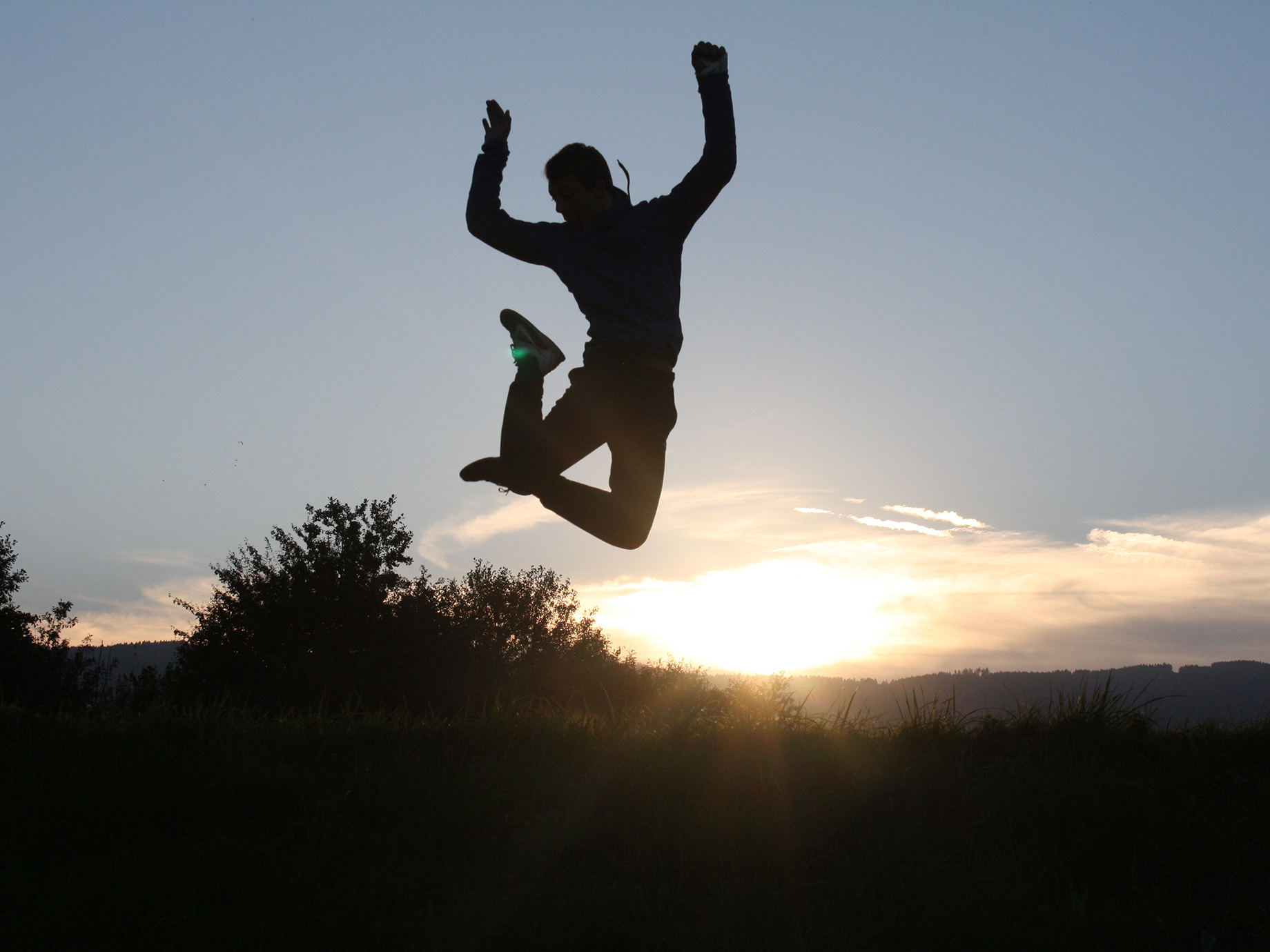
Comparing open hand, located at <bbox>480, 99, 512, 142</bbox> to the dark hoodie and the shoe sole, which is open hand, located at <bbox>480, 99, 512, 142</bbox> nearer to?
the dark hoodie

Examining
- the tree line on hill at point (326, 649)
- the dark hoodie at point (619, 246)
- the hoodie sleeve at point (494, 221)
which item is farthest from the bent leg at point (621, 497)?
the tree line on hill at point (326, 649)

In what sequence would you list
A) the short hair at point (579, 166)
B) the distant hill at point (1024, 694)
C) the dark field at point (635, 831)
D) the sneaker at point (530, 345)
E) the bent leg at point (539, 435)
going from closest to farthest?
the dark field at point (635, 831) < the bent leg at point (539, 435) < the sneaker at point (530, 345) < the short hair at point (579, 166) < the distant hill at point (1024, 694)

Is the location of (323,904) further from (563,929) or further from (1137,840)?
(1137,840)

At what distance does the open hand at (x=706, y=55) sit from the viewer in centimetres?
397

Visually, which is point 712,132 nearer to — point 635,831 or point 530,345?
point 530,345

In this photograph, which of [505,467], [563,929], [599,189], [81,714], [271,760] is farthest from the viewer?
[81,714]

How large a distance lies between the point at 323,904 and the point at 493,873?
0.75 meters

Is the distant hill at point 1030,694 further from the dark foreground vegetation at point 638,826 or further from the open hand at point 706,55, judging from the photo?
the open hand at point 706,55

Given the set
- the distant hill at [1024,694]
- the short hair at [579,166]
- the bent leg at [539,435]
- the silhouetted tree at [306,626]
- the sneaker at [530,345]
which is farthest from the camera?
the silhouetted tree at [306,626]

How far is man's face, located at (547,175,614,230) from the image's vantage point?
407cm

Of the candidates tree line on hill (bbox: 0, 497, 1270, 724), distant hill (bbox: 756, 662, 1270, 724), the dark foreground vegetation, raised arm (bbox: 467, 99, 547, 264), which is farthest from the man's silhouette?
tree line on hill (bbox: 0, 497, 1270, 724)

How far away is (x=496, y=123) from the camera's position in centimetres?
413

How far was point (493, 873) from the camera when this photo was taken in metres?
3.89

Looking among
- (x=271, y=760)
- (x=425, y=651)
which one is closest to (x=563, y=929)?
(x=271, y=760)
